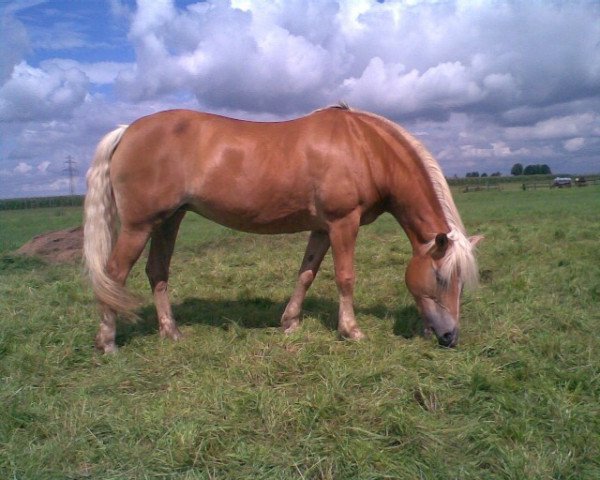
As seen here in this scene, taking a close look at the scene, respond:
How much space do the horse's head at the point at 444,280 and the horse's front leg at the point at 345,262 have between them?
66 cm

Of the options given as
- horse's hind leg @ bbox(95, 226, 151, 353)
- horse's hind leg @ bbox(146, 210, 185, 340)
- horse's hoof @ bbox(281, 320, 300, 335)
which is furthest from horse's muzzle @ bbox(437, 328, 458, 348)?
horse's hind leg @ bbox(95, 226, 151, 353)

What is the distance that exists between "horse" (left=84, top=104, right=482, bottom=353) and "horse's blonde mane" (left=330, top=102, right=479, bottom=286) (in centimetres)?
1

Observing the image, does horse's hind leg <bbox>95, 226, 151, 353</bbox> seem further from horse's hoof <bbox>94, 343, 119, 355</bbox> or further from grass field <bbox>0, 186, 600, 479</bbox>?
grass field <bbox>0, 186, 600, 479</bbox>

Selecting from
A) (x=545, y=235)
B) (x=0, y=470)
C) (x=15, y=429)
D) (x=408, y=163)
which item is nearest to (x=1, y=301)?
(x=15, y=429)

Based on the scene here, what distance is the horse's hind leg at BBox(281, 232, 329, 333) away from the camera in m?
5.34

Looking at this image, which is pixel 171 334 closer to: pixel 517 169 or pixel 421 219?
pixel 421 219

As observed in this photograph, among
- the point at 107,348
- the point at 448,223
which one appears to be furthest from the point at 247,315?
the point at 448,223

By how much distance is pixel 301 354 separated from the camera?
4.21 m

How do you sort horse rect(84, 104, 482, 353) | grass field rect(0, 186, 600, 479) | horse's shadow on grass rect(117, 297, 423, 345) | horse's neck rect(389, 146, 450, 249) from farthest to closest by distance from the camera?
A: 1. horse's shadow on grass rect(117, 297, 423, 345)
2. horse's neck rect(389, 146, 450, 249)
3. horse rect(84, 104, 482, 353)
4. grass field rect(0, 186, 600, 479)

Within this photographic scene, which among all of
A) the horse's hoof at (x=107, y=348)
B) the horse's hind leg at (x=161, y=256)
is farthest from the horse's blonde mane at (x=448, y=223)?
the horse's hoof at (x=107, y=348)

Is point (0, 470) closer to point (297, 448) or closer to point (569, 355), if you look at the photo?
point (297, 448)

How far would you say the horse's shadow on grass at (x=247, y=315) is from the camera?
17.5ft

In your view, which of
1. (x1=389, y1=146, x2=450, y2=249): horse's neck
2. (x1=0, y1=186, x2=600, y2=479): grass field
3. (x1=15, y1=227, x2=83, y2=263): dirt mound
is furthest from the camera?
(x1=15, y1=227, x2=83, y2=263): dirt mound

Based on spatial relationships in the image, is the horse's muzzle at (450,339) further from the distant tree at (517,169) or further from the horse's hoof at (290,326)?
the distant tree at (517,169)
